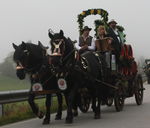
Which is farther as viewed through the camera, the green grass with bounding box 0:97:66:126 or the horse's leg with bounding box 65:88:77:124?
the green grass with bounding box 0:97:66:126

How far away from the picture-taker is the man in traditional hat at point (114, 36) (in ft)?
42.7

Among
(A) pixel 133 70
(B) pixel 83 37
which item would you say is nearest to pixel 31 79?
(B) pixel 83 37

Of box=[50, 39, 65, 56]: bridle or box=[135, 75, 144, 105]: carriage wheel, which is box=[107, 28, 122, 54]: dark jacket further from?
box=[50, 39, 65, 56]: bridle

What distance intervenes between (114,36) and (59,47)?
13.5ft

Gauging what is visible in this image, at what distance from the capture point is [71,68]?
9852 millimetres

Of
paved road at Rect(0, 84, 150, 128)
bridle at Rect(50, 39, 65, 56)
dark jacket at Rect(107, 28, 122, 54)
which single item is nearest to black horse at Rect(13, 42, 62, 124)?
paved road at Rect(0, 84, 150, 128)

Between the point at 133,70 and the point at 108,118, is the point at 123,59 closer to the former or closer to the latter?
the point at 133,70

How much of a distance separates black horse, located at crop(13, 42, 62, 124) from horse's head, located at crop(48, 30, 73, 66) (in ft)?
1.88

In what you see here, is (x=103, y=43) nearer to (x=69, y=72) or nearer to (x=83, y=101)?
(x=83, y=101)

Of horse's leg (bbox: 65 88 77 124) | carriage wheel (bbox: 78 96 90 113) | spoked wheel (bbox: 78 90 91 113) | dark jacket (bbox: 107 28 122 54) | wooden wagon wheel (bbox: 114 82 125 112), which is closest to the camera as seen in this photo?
horse's leg (bbox: 65 88 77 124)

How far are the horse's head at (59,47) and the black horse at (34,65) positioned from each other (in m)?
0.57

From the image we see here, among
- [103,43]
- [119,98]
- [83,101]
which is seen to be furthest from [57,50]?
[119,98]

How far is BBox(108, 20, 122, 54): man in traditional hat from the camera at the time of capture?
13.0 m

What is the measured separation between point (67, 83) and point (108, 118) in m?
1.61
